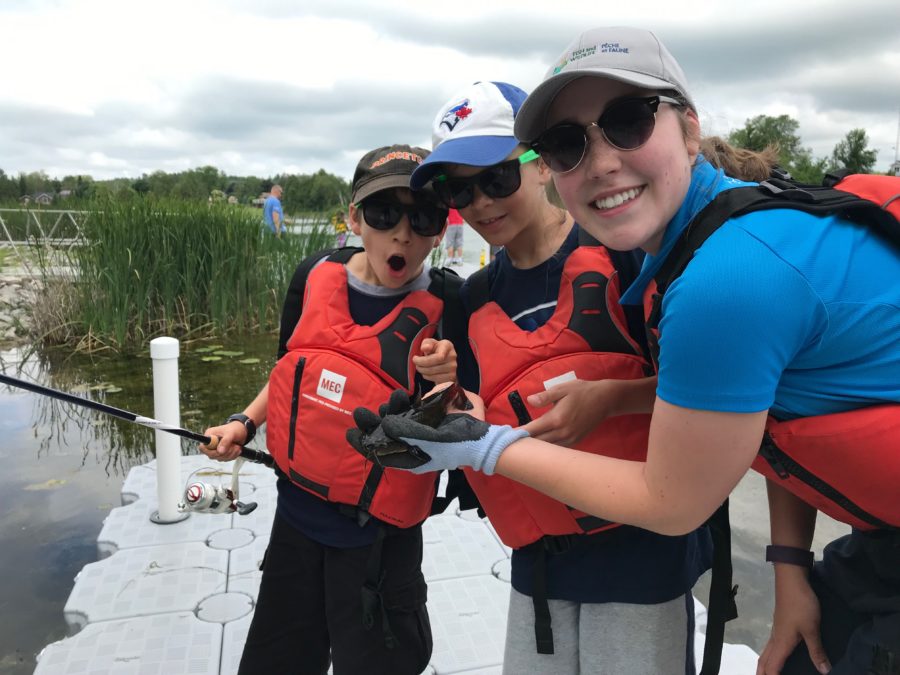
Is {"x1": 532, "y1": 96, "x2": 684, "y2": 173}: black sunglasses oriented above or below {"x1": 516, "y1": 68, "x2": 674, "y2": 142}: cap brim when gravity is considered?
below

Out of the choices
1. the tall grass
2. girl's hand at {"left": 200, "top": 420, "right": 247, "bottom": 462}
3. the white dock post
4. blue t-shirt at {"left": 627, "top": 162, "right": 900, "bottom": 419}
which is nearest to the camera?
blue t-shirt at {"left": 627, "top": 162, "right": 900, "bottom": 419}

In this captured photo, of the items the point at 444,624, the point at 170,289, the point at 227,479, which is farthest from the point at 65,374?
the point at 444,624

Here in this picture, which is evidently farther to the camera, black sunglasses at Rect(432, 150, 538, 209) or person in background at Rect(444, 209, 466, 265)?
person in background at Rect(444, 209, 466, 265)

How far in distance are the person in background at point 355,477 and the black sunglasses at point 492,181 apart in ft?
0.66

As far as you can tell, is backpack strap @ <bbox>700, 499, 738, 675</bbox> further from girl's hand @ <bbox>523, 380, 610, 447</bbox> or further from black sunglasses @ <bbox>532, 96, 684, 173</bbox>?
black sunglasses @ <bbox>532, 96, 684, 173</bbox>

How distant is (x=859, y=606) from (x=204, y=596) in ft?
7.86

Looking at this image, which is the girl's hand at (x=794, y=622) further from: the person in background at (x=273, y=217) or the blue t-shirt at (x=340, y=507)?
the person in background at (x=273, y=217)

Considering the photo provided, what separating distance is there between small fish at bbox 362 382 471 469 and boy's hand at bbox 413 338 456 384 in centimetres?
33

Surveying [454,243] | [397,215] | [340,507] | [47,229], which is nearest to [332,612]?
[340,507]

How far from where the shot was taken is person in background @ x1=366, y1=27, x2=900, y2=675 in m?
0.91

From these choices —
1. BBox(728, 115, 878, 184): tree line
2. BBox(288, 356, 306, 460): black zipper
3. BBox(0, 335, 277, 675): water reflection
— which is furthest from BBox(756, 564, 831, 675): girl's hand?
BBox(728, 115, 878, 184): tree line

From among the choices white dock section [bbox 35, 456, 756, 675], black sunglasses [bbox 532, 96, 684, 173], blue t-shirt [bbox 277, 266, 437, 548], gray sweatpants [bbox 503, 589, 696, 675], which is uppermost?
black sunglasses [bbox 532, 96, 684, 173]

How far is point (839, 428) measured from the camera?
1010 millimetres

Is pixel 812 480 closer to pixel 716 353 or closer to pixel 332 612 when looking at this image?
pixel 716 353
